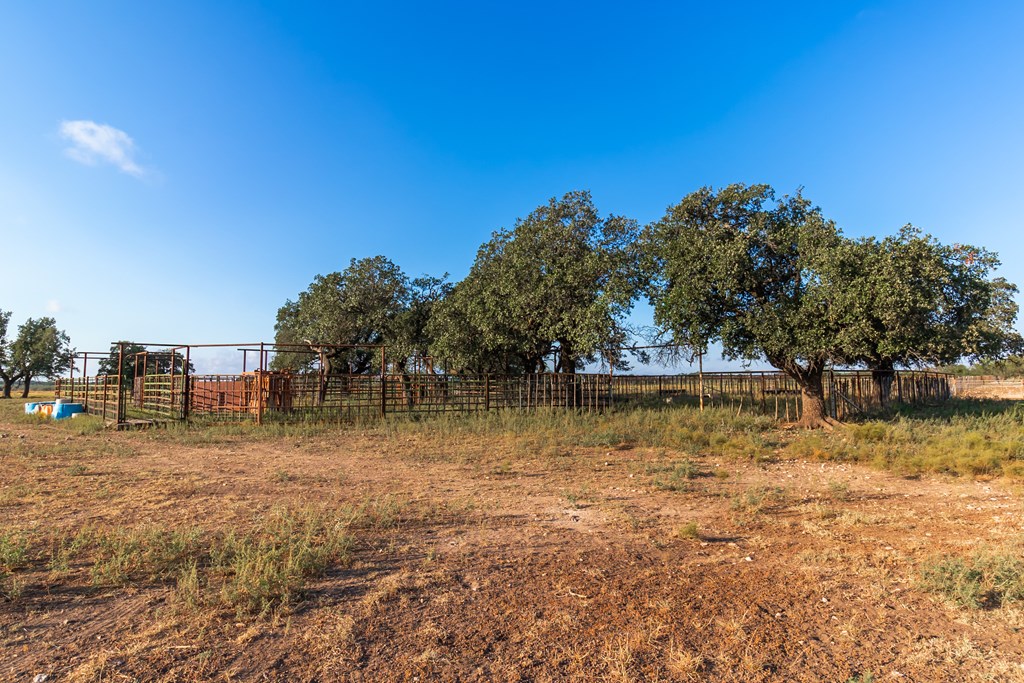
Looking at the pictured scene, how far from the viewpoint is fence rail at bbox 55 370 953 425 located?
58.2ft

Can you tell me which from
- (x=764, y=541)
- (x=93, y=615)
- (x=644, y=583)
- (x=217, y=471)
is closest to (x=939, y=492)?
(x=764, y=541)

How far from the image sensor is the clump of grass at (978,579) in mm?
4113

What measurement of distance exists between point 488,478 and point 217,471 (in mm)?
5053

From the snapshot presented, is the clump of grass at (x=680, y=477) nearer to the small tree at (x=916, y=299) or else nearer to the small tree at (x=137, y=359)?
the small tree at (x=916, y=299)

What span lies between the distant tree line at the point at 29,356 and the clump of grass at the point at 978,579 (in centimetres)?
6139

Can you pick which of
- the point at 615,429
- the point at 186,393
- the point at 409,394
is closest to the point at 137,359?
the point at 186,393

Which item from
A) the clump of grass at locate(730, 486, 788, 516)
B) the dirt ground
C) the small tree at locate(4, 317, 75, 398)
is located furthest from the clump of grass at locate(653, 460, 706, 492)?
the small tree at locate(4, 317, 75, 398)

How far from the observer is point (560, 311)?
1908 cm

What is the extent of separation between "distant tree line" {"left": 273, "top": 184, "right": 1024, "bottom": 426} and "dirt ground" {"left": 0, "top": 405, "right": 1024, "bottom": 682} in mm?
5661

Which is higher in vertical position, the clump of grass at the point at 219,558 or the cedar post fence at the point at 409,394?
the cedar post fence at the point at 409,394

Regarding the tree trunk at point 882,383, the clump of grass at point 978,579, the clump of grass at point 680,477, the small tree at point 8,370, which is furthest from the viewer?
the small tree at point 8,370

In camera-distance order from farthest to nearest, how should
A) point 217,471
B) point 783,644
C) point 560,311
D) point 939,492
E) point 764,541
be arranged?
1. point 560,311
2. point 217,471
3. point 939,492
4. point 764,541
5. point 783,644

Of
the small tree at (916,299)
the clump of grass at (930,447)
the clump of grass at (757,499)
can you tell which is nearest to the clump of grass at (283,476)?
the clump of grass at (757,499)

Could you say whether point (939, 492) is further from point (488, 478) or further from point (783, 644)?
point (488, 478)
